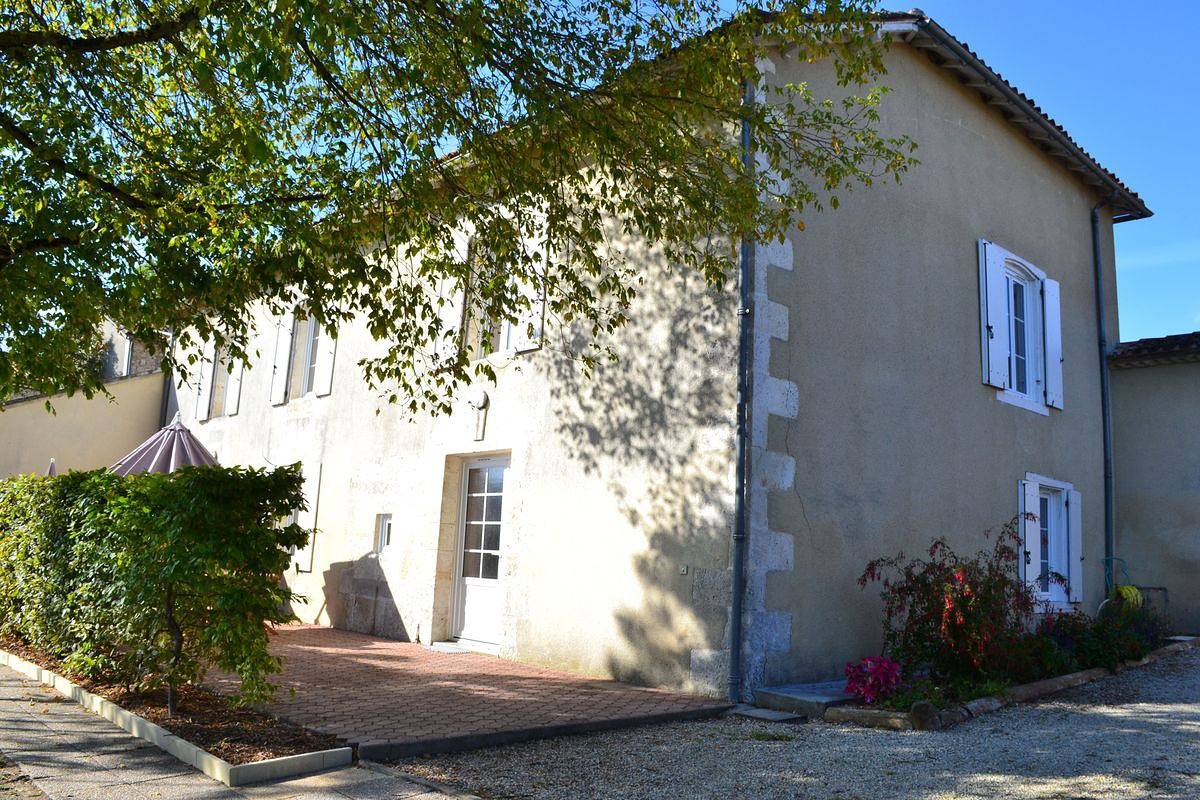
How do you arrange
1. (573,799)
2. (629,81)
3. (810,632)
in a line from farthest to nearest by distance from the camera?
(810,632) < (629,81) < (573,799)

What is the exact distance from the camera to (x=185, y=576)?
5.61 meters

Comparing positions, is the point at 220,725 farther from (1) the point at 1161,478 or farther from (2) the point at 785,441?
(1) the point at 1161,478

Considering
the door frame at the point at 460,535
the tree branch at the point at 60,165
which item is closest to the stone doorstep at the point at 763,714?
the door frame at the point at 460,535

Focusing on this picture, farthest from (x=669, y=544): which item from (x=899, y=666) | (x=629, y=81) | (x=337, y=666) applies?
(x=629, y=81)

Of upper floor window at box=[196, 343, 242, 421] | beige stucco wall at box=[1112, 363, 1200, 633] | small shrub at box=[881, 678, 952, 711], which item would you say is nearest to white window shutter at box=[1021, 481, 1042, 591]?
beige stucco wall at box=[1112, 363, 1200, 633]

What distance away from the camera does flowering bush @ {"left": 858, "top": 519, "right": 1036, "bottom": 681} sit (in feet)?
23.7

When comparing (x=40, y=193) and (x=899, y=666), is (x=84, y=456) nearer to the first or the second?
(x=40, y=193)

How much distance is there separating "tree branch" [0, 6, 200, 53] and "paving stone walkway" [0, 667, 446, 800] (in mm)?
3727

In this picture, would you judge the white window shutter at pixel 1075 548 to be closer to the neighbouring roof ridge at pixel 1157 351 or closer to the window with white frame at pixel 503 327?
the neighbouring roof ridge at pixel 1157 351

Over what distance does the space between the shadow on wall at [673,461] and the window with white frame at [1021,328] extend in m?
3.79

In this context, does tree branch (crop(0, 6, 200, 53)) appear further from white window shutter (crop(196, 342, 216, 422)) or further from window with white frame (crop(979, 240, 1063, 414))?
white window shutter (crop(196, 342, 216, 422))

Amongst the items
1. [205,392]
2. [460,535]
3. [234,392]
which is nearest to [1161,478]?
[460,535]

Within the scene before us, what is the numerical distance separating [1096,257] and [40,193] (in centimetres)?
1163

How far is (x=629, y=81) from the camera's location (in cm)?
629
